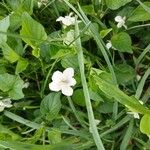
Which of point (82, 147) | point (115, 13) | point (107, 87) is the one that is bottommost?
point (82, 147)

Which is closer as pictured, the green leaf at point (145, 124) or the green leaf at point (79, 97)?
the green leaf at point (145, 124)

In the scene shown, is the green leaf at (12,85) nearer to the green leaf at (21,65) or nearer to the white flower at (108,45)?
the green leaf at (21,65)

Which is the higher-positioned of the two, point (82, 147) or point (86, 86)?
point (86, 86)

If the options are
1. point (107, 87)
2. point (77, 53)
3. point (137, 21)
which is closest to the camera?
point (107, 87)

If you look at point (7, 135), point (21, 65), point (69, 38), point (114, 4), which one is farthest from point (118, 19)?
point (7, 135)

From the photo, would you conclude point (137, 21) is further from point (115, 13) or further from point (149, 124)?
point (149, 124)

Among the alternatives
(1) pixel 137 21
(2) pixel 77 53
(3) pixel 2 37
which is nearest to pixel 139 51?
(1) pixel 137 21

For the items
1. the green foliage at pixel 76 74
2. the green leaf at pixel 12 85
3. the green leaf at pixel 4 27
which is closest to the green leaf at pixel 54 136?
the green foliage at pixel 76 74

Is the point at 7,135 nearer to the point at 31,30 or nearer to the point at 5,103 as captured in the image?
the point at 5,103

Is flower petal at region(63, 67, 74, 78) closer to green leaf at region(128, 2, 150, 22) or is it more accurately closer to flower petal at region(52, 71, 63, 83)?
flower petal at region(52, 71, 63, 83)
